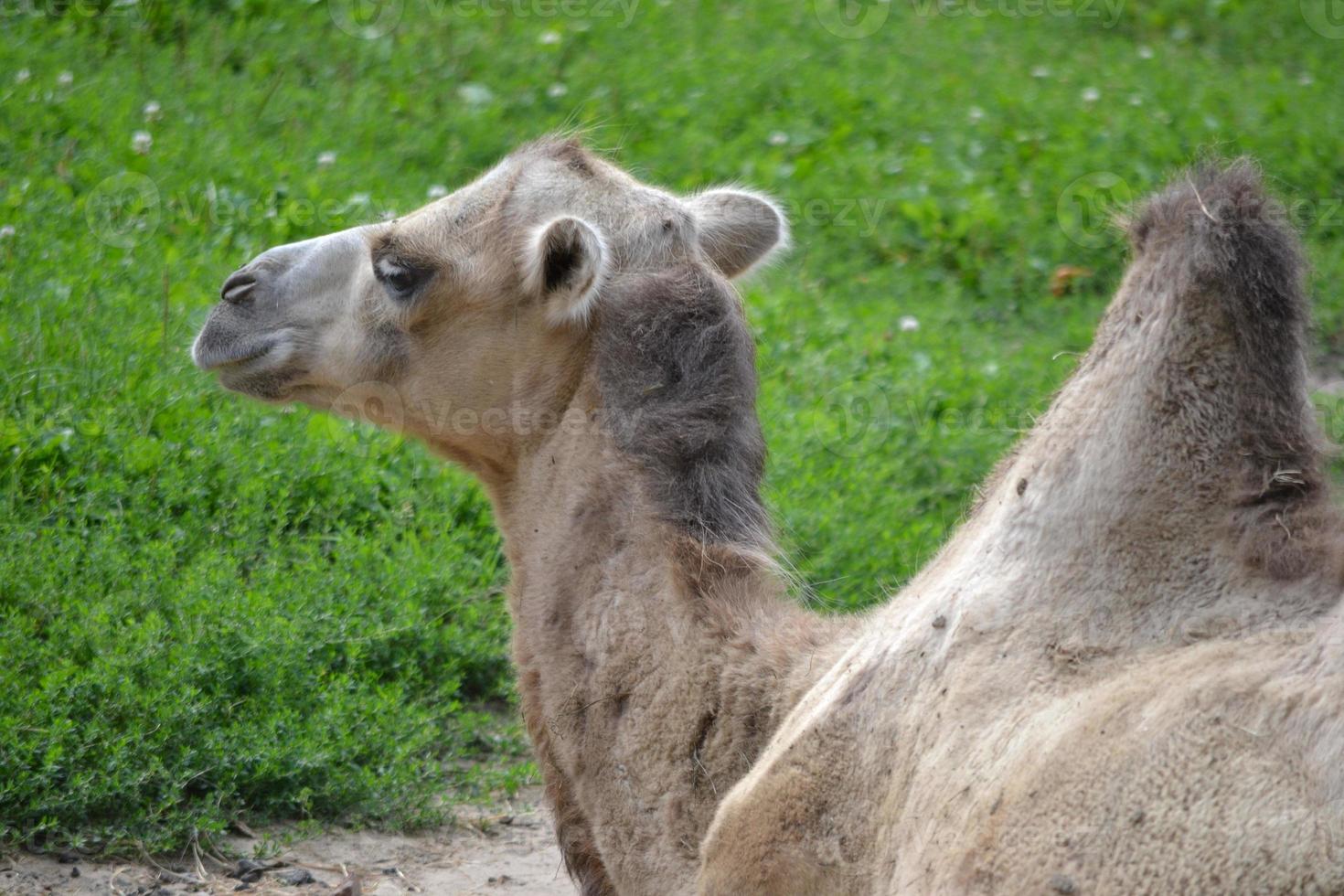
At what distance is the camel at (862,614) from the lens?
2.69 meters

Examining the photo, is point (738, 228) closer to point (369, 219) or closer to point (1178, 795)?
point (1178, 795)

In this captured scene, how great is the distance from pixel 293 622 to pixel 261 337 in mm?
1033

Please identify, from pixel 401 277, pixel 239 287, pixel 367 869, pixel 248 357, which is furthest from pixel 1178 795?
pixel 239 287

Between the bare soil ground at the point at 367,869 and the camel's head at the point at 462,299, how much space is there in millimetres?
1325

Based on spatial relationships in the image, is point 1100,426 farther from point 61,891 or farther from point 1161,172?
point 1161,172

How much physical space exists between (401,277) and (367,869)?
178cm

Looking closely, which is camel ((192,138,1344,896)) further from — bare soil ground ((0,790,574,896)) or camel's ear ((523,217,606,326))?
bare soil ground ((0,790,574,896))

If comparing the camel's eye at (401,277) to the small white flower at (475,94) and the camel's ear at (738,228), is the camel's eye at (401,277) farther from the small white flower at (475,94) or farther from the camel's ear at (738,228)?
the small white flower at (475,94)

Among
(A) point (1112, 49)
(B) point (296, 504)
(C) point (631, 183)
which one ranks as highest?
(C) point (631, 183)

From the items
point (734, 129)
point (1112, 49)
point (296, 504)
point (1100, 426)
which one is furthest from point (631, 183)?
point (1112, 49)

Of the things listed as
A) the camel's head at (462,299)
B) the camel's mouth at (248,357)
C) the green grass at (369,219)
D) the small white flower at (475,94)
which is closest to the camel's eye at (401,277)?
the camel's head at (462,299)

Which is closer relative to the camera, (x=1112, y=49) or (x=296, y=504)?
(x=296, y=504)

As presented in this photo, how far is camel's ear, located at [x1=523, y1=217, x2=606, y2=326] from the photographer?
3885mm

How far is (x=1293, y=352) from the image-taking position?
3.11m
